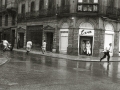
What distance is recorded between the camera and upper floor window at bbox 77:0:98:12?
24.6 meters

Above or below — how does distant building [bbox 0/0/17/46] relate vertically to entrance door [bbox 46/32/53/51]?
above

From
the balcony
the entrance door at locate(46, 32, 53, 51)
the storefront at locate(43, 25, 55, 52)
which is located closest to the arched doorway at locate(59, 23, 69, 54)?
the balcony

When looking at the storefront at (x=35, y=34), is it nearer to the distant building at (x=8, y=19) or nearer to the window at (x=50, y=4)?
the window at (x=50, y=4)

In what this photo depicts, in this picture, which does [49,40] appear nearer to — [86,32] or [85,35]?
[85,35]

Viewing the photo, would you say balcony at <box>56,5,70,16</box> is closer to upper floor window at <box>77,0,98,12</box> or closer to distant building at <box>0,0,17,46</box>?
upper floor window at <box>77,0,98,12</box>

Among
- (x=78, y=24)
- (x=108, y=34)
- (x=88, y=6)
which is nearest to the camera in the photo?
(x=88, y=6)

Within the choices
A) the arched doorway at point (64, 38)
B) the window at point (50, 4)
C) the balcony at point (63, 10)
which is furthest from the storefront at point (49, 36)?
the balcony at point (63, 10)

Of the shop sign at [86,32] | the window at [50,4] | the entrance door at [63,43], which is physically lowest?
the entrance door at [63,43]

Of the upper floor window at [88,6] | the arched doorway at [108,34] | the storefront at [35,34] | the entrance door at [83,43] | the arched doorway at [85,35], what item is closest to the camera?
the upper floor window at [88,6]

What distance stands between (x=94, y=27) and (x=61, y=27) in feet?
14.0

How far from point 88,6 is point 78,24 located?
2.38 meters

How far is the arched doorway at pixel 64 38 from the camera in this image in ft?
86.0

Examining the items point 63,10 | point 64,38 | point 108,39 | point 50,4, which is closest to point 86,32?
point 64,38

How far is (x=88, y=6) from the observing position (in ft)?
81.1
